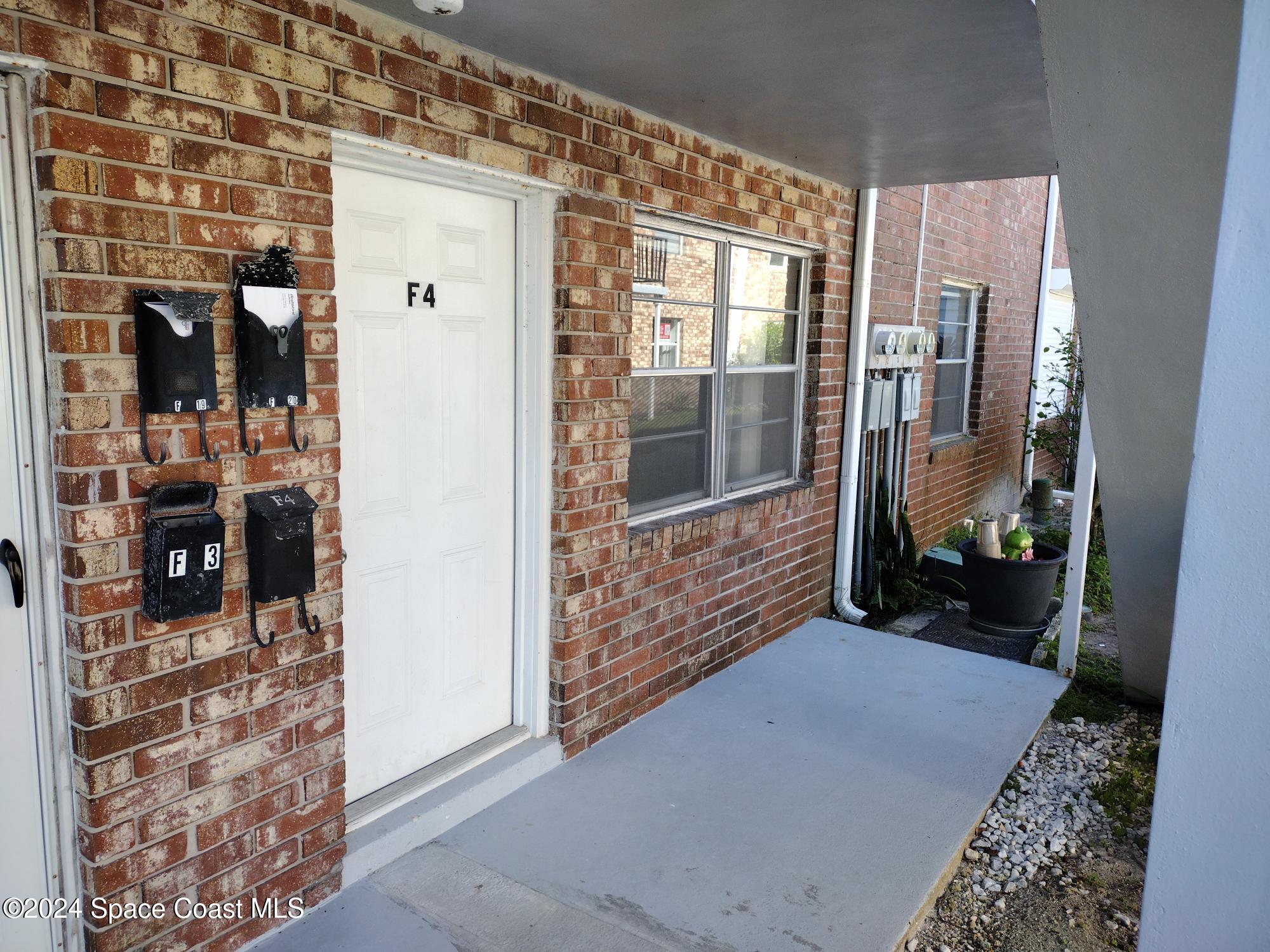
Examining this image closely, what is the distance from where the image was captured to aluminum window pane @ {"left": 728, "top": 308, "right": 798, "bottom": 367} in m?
4.67

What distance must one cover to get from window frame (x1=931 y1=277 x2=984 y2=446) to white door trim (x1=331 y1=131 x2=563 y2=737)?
16.5 ft

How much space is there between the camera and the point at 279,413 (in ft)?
7.98

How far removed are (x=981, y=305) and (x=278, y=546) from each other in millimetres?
7395

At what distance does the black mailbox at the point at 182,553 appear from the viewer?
2.13 meters

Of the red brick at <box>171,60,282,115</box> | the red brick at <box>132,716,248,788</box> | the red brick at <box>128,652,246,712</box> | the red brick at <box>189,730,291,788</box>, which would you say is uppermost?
the red brick at <box>171,60,282,115</box>

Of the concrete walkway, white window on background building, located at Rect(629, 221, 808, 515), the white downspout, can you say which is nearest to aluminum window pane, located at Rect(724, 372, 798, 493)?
white window on background building, located at Rect(629, 221, 808, 515)

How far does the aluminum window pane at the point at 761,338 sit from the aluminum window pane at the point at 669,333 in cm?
21

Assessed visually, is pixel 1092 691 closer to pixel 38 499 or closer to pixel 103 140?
pixel 38 499

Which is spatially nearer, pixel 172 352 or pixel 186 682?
pixel 172 352

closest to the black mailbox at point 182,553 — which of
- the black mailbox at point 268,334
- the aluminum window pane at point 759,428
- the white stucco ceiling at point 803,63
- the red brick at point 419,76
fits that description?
the black mailbox at point 268,334

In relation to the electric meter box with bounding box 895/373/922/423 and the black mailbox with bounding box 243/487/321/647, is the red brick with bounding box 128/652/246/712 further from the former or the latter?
the electric meter box with bounding box 895/373/922/423

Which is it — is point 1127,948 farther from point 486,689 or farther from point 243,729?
point 243,729

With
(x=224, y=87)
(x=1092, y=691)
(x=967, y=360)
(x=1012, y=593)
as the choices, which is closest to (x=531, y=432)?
(x=224, y=87)

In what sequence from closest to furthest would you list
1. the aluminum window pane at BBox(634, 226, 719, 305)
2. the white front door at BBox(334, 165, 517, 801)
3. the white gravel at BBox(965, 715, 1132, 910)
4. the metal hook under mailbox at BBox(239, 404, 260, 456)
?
1. the metal hook under mailbox at BBox(239, 404, 260, 456)
2. the white front door at BBox(334, 165, 517, 801)
3. the white gravel at BBox(965, 715, 1132, 910)
4. the aluminum window pane at BBox(634, 226, 719, 305)
